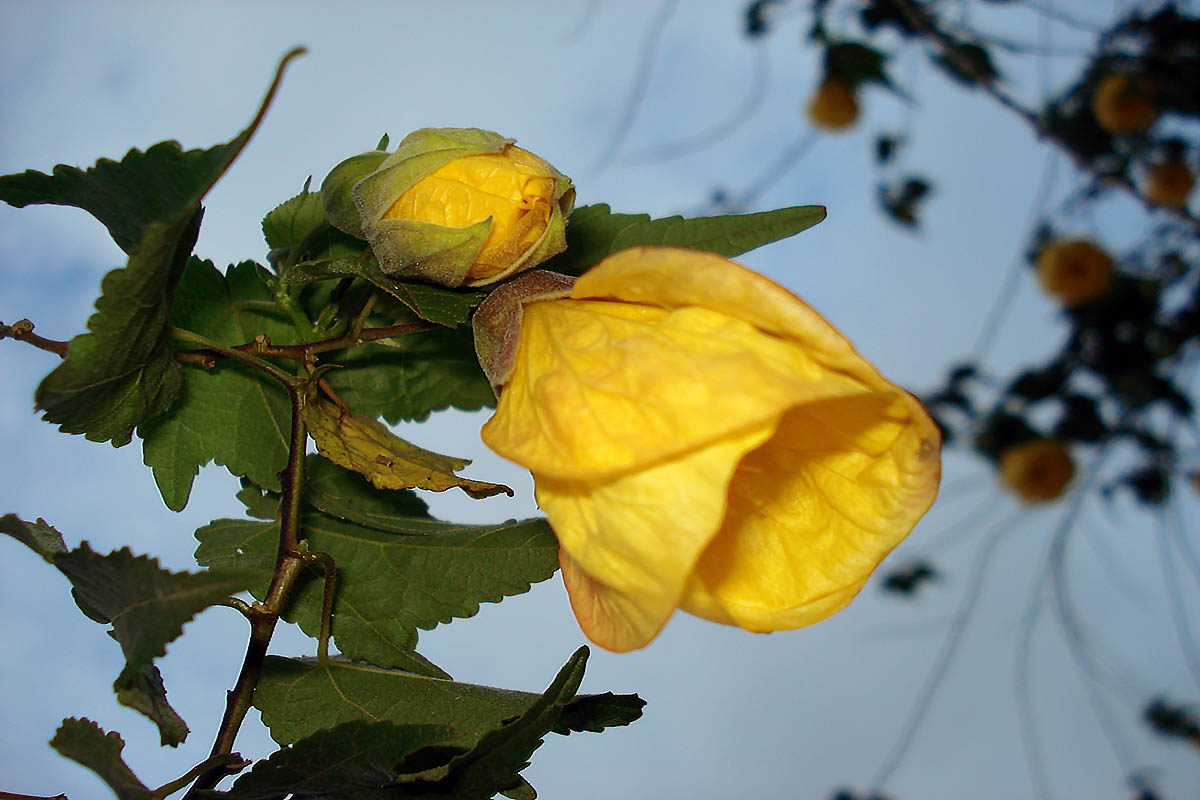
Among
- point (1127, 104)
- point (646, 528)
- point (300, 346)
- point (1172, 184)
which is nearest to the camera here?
point (646, 528)

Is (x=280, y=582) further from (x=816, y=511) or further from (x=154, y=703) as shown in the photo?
(x=816, y=511)

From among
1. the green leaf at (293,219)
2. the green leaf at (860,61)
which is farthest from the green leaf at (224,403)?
the green leaf at (860,61)

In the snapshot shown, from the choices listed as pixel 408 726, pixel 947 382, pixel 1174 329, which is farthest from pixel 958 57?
pixel 408 726

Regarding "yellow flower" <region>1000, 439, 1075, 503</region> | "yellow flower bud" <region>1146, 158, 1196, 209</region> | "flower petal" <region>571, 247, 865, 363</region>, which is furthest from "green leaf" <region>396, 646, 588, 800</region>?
"yellow flower bud" <region>1146, 158, 1196, 209</region>

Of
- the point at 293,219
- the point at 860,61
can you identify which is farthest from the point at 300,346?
the point at 860,61

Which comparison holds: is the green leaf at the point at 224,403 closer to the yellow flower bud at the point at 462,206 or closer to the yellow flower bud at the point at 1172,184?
the yellow flower bud at the point at 462,206

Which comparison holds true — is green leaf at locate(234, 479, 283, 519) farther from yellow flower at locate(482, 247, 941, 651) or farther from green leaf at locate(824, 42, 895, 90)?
green leaf at locate(824, 42, 895, 90)
